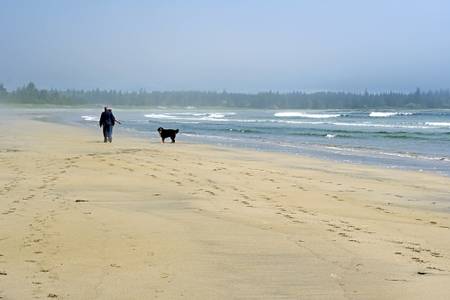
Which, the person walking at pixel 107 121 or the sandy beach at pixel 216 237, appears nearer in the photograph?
the sandy beach at pixel 216 237

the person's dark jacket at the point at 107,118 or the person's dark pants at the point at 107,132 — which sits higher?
the person's dark jacket at the point at 107,118

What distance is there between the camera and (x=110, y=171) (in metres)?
13.3

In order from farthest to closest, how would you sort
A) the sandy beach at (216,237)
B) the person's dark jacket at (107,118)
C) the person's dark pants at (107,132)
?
the person's dark pants at (107,132)
the person's dark jacket at (107,118)
the sandy beach at (216,237)

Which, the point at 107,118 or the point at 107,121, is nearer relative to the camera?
the point at 107,118

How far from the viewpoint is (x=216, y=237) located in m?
6.51

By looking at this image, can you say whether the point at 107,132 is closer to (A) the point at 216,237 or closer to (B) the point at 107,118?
(B) the point at 107,118

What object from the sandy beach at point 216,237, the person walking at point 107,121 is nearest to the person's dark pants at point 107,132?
the person walking at point 107,121

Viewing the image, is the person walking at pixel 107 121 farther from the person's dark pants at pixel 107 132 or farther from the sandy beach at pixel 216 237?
the sandy beach at pixel 216 237

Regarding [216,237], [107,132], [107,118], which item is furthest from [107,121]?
[216,237]

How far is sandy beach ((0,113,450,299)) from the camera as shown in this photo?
4.76 metres

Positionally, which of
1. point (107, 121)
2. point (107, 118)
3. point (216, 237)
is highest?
point (107, 118)

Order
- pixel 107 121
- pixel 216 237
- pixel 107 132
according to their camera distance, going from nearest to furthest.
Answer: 1. pixel 216 237
2. pixel 107 121
3. pixel 107 132

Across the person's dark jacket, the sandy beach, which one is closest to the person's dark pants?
the person's dark jacket

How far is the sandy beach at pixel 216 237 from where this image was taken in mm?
4758
